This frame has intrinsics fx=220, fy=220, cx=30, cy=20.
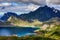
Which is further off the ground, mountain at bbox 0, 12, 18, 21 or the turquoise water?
mountain at bbox 0, 12, 18, 21

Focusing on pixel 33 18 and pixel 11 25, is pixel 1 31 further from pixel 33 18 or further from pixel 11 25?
pixel 33 18

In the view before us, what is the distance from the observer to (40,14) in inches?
432

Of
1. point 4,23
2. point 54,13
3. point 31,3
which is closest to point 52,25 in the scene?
point 54,13

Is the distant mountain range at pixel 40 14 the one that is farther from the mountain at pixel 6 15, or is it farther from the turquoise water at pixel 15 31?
the turquoise water at pixel 15 31

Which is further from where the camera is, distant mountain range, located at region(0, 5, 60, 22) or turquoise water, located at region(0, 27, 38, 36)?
distant mountain range, located at region(0, 5, 60, 22)

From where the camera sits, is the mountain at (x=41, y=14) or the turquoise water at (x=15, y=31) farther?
the mountain at (x=41, y=14)

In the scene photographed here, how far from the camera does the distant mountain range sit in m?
10.9

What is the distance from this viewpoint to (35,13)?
11.0m

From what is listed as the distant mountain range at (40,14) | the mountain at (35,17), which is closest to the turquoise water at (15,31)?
the mountain at (35,17)

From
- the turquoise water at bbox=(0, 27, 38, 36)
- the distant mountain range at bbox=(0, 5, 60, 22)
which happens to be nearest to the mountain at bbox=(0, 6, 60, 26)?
the distant mountain range at bbox=(0, 5, 60, 22)

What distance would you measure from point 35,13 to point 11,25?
1333 millimetres

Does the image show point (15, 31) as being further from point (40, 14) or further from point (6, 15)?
point (40, 14)

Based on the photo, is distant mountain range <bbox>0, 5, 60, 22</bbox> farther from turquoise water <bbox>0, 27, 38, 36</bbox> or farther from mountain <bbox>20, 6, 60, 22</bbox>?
turquoise water <bbox>0, 27, 38, 36</bbox>

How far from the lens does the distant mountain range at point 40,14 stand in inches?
430
